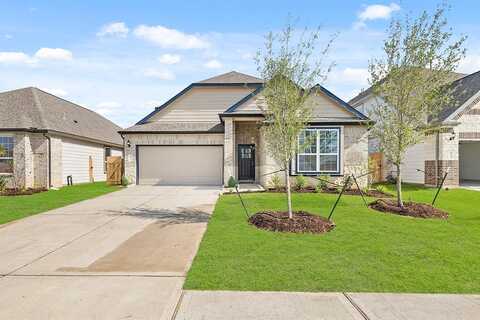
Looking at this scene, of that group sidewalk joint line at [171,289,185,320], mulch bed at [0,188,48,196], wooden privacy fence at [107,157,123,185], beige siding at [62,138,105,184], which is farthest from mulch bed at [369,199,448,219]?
beige siding at [62,138,105,184]

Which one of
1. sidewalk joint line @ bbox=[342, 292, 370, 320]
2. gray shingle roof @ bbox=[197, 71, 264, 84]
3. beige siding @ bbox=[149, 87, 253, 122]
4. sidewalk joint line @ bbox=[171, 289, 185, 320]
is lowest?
sidewalk joint line @ bbox=[342, 292, 370, 320]

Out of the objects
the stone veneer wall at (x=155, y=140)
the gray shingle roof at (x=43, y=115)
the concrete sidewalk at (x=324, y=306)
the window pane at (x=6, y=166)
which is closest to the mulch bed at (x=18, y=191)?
the window pane at (x=6, y=166)

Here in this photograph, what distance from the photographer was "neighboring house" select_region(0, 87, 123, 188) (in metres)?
16.1

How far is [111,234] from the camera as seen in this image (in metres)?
6.92

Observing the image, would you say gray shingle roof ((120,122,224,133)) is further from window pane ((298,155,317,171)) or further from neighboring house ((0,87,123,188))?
A: window pane ((298,155,317,171))

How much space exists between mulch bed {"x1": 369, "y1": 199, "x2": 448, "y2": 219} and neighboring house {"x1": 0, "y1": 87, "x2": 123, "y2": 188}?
17.3m

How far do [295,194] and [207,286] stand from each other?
9029 mm

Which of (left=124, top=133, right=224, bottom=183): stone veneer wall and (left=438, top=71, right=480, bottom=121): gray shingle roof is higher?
(left=438, top=71, right=480, bottom=121): gray shingle roof

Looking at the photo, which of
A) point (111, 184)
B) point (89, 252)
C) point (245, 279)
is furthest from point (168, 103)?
point (245, 279)

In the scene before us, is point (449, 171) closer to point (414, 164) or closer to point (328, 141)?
point (414, 164)

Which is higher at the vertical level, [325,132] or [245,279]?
[325,132]

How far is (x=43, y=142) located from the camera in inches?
653

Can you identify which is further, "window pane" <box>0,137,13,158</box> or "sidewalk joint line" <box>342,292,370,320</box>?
"window pane" <box>0,137,13,158</box>

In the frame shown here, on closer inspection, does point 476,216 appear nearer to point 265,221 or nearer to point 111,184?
point 265,221
